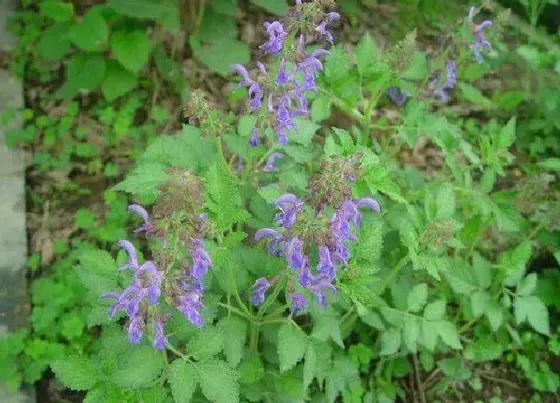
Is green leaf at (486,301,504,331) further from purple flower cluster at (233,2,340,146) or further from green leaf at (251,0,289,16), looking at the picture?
green leaf at (251,0,289,16)

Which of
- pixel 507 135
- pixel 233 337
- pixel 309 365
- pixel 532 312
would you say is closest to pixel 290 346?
pixel 309 365

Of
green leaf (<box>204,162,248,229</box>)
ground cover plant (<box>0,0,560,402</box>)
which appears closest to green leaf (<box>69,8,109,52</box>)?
ground cover plant (<box>0,0,560,402</box>)

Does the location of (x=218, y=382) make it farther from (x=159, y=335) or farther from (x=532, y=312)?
(x=532, y=312)

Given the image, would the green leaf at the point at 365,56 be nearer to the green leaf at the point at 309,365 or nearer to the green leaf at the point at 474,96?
the green leaf at the point at 309,365

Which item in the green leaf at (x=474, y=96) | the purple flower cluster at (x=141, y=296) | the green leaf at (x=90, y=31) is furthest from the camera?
the green leaf at (x=474, y=96)

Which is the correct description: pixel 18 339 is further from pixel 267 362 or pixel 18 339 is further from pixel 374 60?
pixel 374 60

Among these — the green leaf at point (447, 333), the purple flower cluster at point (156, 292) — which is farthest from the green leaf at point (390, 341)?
the purple flower cluster at point (156, 292)
